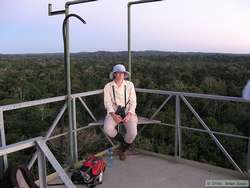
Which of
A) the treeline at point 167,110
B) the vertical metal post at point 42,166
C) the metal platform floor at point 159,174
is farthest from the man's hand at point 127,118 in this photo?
the treeline at point 167,110

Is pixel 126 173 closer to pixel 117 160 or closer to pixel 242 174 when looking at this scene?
pixel 117 160

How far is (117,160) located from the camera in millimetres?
3883

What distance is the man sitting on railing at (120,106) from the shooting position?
3641 millimetres

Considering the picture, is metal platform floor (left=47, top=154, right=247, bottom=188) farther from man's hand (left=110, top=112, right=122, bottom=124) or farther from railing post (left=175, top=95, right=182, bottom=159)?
man's hand (left=110, top=112, right=122, bottom=124)

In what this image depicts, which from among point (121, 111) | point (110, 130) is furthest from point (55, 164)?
point (121, 111)

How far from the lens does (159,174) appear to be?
3.44m

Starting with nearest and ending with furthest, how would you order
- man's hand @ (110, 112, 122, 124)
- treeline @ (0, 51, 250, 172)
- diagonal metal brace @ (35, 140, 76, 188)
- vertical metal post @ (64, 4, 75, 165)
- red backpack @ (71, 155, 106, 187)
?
diagonal metal brace @ (35, 140, 76, 188) < red backpack @ (71, 155, 106, 187) < vertical metal post @ (64, 4, 75, 165) < man's hand @ (110, 112, 122, 124) < treeline @ (0, 51, 250, 172)

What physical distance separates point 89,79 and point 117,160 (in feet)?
79.7

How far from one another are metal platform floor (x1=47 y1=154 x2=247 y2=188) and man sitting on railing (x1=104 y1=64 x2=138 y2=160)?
324 mm

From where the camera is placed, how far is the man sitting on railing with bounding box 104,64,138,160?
364cm

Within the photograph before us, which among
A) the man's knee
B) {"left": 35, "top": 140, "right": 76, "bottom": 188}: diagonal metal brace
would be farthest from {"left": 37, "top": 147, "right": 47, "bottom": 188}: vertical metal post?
the man's knee

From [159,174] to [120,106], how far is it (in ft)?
3.00

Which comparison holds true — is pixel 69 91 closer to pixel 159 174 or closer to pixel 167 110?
pixel 159 174

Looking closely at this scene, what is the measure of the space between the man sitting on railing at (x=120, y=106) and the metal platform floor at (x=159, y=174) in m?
0.32
